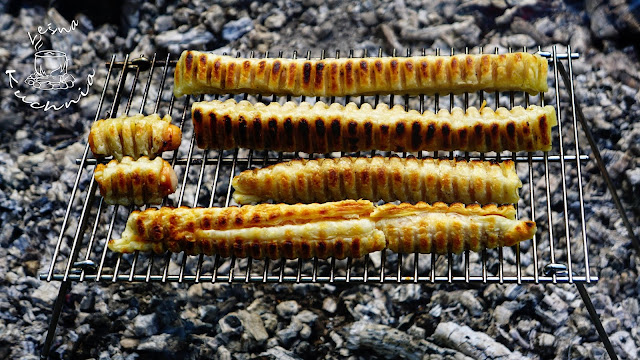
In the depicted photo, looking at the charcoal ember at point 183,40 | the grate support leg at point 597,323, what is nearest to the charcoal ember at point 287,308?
the grate support leg at point 597,323

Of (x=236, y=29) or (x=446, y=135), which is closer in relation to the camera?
(x=446, y=135)

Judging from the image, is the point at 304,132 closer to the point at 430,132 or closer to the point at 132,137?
the point at 430,132

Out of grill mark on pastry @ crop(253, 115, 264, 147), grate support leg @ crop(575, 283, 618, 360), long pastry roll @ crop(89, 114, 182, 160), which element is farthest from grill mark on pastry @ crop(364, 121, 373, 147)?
grate support leg @ crop(575, 283, 618, 360)

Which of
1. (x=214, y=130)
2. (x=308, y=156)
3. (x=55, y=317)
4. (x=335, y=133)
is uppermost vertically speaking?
(x=214, y=130)

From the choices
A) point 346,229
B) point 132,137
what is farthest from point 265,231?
point 132,137

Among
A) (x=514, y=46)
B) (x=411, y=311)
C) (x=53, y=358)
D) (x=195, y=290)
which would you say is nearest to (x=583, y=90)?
(x=514, y=46)

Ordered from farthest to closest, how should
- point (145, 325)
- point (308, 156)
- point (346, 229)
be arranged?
point (308, 156), point (145, 325), point (346, 229)

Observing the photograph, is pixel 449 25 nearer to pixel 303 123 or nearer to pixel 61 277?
pixel 303 123
